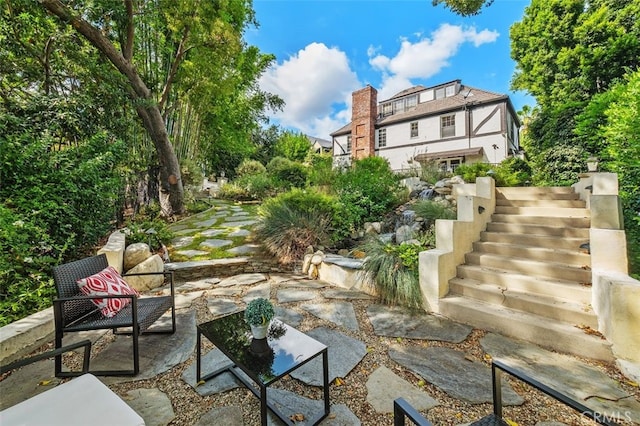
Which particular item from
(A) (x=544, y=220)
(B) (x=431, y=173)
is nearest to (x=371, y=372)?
(A) (x=544, y=220)

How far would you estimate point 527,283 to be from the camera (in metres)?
2.72

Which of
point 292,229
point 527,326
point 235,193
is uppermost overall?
point 235,193

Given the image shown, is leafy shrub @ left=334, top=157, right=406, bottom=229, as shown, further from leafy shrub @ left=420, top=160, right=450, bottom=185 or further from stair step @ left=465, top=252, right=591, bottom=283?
stair step @ left=465, top=252, right=591, bottom=283

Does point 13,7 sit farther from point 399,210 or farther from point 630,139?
point 630,139

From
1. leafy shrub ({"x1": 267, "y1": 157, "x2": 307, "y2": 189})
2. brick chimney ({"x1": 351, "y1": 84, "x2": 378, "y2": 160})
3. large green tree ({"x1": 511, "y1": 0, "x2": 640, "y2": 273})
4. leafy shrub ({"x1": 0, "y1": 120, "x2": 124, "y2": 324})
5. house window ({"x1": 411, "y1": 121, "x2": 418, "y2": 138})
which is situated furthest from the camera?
brick chimney ({"x1": 351, "y1": 84, "x2": 378, "y2": 160})

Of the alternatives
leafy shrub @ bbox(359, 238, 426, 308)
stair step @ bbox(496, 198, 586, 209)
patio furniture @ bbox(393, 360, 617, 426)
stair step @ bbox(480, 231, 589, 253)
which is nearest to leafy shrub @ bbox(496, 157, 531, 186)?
stair step @ bbox(496, 198, 586, 209)

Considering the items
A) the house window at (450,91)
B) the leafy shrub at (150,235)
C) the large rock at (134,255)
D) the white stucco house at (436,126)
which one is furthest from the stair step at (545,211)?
the house window at (450,91)

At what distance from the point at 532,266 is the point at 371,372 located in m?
2.21

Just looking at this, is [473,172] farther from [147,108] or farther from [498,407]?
[147,108]

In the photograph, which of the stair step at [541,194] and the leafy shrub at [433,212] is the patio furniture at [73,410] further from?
the stair step at [541,194]

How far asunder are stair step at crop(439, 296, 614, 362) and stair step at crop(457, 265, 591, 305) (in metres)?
0.33

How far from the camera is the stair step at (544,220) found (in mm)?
3248

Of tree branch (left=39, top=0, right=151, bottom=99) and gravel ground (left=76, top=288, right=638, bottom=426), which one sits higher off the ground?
tree branch (left=39, top=0, right=151, bottom=99)

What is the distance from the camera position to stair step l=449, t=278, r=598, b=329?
228 centimetres
